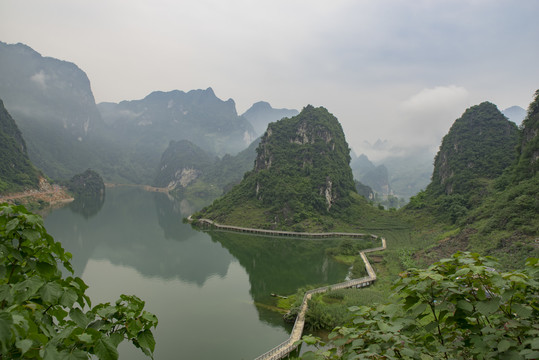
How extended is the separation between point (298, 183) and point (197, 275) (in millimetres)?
48874

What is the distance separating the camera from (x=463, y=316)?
2.97 metres

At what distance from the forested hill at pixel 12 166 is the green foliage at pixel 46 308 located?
9855cm

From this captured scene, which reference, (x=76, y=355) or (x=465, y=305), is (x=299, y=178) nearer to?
(x=465, y=305)

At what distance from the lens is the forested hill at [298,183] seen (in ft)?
236

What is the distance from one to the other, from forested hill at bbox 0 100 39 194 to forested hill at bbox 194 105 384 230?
54.5 m

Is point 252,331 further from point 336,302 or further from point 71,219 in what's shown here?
point 71,219

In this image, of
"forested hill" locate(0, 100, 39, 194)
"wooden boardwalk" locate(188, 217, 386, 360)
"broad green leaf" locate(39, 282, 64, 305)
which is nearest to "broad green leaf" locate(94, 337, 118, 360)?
"broad green leaf" locate(39, 282, 64, 305)

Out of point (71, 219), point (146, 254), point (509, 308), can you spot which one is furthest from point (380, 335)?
point (71, 219)

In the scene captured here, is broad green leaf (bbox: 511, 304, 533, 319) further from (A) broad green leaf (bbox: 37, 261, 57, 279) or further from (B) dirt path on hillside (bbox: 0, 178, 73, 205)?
(B) dirt path on hillside (bbox: 0, 178, 73, 205)

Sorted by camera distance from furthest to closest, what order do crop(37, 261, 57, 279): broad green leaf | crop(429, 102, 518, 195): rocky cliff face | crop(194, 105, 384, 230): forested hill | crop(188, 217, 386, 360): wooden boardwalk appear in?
crop(194, 105, 384, 230): forested hill < crop(429, 102, 518, 195): rocky cliff face < crop(188, 217, 386, 360): wooden boardwalk < crop(37, 261, 57, 279): broad green leaf

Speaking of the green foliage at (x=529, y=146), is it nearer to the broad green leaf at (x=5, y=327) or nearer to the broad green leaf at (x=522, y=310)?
the broad green leaf at (x=522, y=310)

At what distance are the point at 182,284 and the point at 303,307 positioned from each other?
14635 millimetres

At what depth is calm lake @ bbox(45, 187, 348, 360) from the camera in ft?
68.2

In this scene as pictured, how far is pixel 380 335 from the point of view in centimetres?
306
